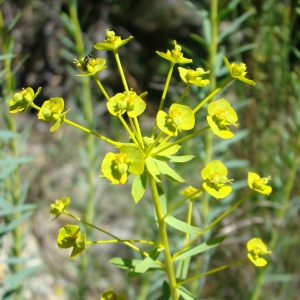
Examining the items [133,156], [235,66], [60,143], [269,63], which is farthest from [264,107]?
[60,143]

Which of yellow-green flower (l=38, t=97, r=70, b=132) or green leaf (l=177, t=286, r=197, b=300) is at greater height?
yellow-green flower (l=38, t=97, r=70, b=132)

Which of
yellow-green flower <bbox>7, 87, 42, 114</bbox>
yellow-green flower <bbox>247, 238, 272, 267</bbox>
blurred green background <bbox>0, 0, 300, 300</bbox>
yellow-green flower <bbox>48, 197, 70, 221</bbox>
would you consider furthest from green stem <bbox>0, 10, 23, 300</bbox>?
yellow-green flower <bbox>247, 238, 272, 267</bbox>

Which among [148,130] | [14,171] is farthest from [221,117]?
[148,130]

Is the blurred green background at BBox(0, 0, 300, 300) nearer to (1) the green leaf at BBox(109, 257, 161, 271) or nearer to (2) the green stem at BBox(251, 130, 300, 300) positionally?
(2) the green stem at BBox(251, 130, 300, 300)

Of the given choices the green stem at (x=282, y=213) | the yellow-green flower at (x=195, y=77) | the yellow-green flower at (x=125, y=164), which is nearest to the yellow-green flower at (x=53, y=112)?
the yellow-green flower at (x=125, y=164)

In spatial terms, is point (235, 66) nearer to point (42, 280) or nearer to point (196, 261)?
point (196, 261)

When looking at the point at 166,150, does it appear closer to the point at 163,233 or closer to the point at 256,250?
the point at 163,233
